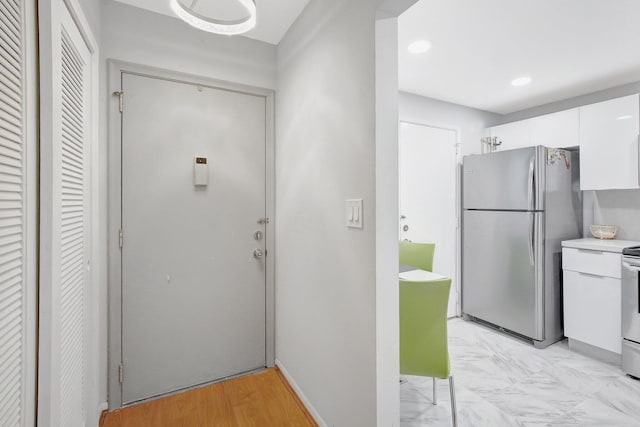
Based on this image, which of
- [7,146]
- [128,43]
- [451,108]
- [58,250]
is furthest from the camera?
[451,108]

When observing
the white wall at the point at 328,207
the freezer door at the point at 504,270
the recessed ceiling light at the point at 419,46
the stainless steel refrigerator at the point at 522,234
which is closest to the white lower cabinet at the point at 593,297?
the stainless steel refrigerator at the point at 522,234

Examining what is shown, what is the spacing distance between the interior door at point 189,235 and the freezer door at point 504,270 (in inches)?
91.2

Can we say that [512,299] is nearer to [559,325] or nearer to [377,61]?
[559,325]

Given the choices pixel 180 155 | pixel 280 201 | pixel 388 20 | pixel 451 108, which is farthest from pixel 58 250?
pixel 451 108

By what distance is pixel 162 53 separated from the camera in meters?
1.89

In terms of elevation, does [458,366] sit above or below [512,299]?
below

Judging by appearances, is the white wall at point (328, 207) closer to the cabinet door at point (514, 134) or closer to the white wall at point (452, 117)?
the white wall at point (452, 117)

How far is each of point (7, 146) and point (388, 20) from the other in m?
1.33

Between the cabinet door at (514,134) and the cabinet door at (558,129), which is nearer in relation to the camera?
the cabinet door at (558,129)

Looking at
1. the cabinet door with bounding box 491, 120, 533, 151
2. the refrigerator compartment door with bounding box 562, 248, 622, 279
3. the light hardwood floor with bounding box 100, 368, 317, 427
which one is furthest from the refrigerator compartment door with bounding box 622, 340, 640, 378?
the light hardwood floor with bounding box 100, 368, 317, 427

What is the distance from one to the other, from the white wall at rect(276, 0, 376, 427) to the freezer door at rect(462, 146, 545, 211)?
2.20 meters

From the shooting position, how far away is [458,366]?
2.38m

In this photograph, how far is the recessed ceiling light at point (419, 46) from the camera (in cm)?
218

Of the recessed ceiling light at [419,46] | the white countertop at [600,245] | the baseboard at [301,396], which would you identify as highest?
the recessed ceiling light at [419,46]
